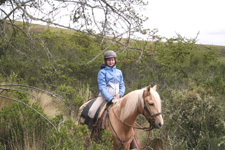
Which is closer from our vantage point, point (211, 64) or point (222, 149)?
point (222, 149)

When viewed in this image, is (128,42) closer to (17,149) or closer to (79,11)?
(79,11)

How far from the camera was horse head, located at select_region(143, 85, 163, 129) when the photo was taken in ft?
9.66

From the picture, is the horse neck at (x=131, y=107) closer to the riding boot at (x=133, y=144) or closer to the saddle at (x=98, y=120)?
the saddle at (x=98, y=120)

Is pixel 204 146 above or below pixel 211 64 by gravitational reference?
below

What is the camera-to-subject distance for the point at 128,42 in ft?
10.2

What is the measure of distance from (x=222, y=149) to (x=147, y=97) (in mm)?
1896

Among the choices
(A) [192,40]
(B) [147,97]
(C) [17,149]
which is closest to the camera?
(B) [147,97]

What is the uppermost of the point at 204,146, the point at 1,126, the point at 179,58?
the point at 179,58

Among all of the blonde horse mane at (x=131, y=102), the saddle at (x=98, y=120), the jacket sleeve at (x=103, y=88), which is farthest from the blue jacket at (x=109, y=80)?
the blonde horse mane at (x=131, y=102)

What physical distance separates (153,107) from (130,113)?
1.52 feet

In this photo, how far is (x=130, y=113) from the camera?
3.33 m

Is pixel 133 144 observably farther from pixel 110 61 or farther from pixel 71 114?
pixel 71 114

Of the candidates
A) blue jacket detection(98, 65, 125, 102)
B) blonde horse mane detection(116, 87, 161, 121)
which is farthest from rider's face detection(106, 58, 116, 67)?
blonde horse mane detection(116, 87, 161, 121)

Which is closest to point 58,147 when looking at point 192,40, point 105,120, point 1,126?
point 105,120
